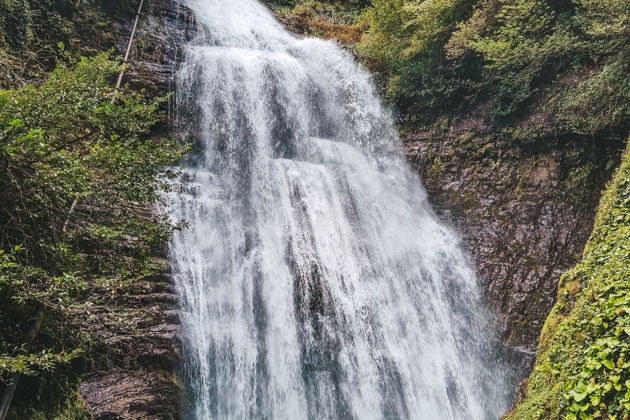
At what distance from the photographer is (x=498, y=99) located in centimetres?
1199

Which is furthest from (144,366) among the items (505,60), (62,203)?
(505,60)

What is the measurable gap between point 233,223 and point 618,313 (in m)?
7.78

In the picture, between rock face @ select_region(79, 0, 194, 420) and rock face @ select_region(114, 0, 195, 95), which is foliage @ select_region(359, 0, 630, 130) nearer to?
rock face @ select_region(114, 0, 195, 95)

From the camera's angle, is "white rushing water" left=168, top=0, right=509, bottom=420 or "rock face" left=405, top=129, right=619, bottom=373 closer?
"white rushing water" left=168, top=0, right=509, bottom=420

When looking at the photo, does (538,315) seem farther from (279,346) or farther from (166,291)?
(166,291)

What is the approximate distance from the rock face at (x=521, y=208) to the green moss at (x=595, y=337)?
3.11 m

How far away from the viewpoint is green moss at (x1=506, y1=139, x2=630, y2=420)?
10.2ft

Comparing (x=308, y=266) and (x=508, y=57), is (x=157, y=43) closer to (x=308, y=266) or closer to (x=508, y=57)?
(x=308, y=266)

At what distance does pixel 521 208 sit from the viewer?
1092 centimetres

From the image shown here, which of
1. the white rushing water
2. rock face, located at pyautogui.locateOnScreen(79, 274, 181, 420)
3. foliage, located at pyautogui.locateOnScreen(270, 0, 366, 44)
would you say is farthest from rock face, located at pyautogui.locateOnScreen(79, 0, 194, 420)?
foliage, located at pyautogui.locateOnScreen(270, 0, 366, 44)

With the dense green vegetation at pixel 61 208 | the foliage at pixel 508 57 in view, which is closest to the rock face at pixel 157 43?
the foliage at pixel 508 57

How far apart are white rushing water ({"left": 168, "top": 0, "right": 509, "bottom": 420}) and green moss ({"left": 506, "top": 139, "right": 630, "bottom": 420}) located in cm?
314

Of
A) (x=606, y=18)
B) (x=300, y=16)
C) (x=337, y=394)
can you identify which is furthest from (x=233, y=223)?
(x=300, y=16)

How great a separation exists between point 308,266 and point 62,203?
20.6 ft
